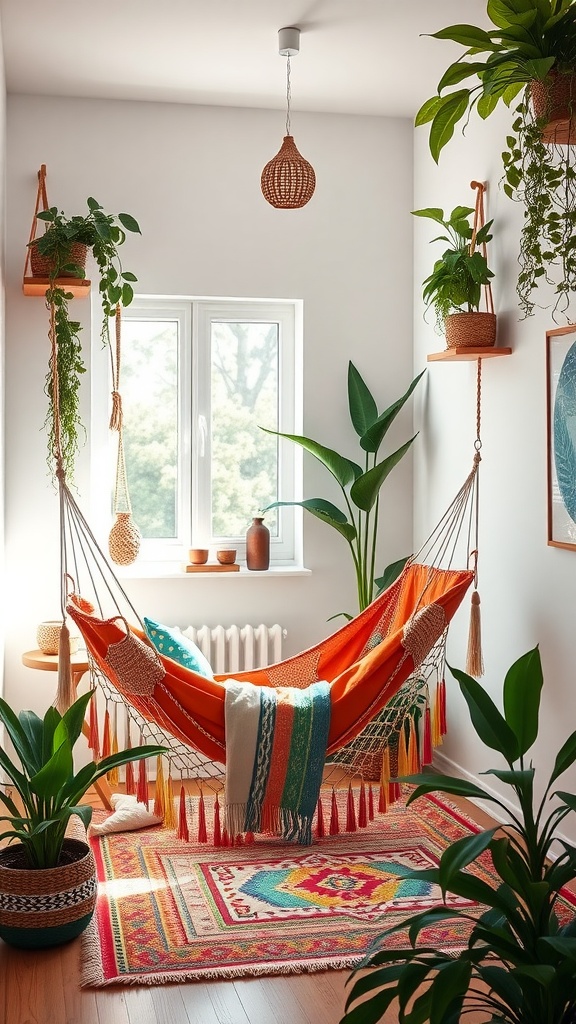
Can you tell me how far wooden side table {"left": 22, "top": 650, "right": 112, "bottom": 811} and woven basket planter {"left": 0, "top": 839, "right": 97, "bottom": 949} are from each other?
3.59ft

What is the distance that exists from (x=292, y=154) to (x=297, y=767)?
222cm

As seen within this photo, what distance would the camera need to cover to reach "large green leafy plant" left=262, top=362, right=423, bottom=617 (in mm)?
4238

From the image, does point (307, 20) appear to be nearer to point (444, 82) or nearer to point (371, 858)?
point (444, 82)

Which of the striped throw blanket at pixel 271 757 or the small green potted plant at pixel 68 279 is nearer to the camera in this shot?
the striped throw blanket at pixel 271 757

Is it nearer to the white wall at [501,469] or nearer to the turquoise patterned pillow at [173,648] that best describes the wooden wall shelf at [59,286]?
the turquoise patterned pillow at [173,648]

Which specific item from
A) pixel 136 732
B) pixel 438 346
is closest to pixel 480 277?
pixel 438 346

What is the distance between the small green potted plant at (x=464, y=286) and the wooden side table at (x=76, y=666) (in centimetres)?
178

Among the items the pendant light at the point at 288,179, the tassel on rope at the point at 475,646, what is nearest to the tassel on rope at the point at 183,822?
the tassel on rope at the point at 475,646

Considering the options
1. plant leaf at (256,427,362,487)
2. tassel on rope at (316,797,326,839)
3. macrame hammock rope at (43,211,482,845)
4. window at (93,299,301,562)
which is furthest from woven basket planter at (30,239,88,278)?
tassel on rope at (316,797,326,839)

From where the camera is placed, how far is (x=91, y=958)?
8.70ft

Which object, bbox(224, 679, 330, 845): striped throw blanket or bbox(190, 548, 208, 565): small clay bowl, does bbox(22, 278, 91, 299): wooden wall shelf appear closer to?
bbox(190, 548, 208, 565): small clay bowl

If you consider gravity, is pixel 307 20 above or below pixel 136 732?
above

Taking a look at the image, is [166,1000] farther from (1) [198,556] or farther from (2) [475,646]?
(1) [198,556]

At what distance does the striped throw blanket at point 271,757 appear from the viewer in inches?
128
